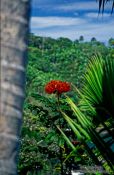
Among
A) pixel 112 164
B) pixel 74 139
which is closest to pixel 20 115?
pixel 112 164

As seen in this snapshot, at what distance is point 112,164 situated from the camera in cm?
260

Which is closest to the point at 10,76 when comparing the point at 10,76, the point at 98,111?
the point at 10,76

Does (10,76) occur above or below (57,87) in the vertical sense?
above

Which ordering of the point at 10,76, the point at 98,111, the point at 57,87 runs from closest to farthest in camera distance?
the point at 10,76 → the point at 98,111 → the point at 57,87

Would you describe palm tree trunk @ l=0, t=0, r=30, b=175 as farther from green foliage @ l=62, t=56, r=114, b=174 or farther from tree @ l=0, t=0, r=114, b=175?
green foliage @ l=62, t=56, r=114, b=174

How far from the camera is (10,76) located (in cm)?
145

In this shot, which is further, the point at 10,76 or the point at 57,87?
the point at 57,87

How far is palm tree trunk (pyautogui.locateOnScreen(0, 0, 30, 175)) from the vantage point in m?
1.44

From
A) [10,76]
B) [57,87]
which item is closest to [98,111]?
[10,76]

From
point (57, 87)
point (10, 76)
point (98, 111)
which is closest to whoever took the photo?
point (10, 76)

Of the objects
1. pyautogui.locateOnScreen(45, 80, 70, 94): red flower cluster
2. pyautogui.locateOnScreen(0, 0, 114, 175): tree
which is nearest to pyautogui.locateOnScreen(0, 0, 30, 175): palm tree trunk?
pyautogui.locateOnScreen(0, 0, 114, 175): tree

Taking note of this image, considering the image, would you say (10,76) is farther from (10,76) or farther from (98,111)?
(98,111)

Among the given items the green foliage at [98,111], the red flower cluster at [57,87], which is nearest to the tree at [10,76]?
the green foliage at [98,111]

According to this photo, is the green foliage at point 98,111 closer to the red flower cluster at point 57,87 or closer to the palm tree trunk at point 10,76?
the palm tree trunk at point 10,76
